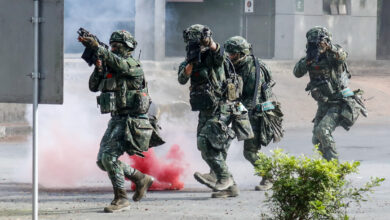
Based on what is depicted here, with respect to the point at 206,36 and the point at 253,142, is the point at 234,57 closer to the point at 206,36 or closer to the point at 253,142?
the point at 253,142

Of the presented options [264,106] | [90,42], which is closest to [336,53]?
[264,106]

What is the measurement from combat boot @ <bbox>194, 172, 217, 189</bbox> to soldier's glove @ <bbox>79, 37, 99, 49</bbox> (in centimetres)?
198

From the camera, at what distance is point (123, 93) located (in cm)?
785

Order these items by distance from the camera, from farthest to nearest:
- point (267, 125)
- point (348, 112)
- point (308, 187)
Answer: point (348, 112) < point (267, 125) < point (308, 187)

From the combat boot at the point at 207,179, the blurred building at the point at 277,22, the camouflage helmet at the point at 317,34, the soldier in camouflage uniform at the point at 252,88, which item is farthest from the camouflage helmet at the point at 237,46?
the blurred building at the point at 277,22

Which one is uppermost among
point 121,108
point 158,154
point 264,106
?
point 121,108

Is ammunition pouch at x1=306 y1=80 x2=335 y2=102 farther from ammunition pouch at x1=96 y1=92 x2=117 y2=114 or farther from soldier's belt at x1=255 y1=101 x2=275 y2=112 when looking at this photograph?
ammunition pouch at x1=96 y1=92 x2=117 y2=114

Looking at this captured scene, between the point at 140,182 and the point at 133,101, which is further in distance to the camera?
the point at 140,182

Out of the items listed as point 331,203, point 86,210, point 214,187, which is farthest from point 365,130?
point 331,203

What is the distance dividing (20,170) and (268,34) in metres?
16.3

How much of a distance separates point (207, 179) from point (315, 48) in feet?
6.50

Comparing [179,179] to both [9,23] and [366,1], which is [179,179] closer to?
[9,23]

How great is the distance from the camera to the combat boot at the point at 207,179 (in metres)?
8.74

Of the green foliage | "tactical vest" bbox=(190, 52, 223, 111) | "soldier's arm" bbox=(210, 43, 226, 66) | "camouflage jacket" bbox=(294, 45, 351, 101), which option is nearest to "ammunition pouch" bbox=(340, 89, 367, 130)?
"camouflage jacket" bbox=(294, 45, 351, 101)
